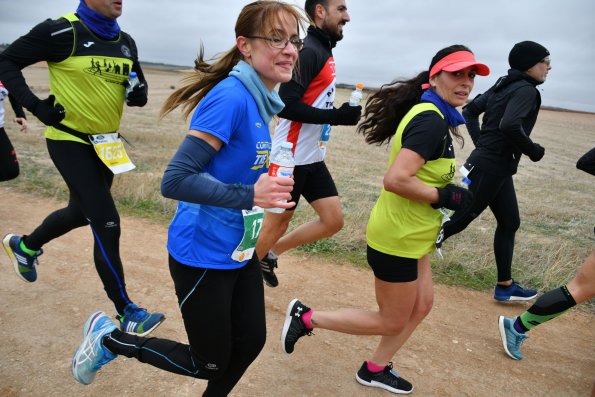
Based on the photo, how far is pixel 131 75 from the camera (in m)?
3.55

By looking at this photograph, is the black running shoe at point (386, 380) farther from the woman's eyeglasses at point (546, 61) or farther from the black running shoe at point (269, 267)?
the woman's eyeglasses at point (546, 61)

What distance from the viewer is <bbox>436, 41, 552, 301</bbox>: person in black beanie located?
13.6 ft

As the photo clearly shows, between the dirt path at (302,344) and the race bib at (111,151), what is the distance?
122cm

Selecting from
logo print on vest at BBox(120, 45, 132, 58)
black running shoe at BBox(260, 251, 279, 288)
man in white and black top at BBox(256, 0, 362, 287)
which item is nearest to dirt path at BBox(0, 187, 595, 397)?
black running shoe at BBox(260, 251, 279, 288)

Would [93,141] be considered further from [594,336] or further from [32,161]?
[32,161]

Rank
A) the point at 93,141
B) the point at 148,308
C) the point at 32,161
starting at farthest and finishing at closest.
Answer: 1. the point at 32,161
2. the point at 148,308
3. the point at 93,141

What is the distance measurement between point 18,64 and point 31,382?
6.67 feet

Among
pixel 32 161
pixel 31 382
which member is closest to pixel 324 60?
pixel 31 382

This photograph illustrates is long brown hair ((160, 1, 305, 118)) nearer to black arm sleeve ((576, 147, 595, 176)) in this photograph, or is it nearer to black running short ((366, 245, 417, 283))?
black running short ((366, 245, 417, 283))

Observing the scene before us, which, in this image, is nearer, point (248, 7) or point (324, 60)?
point (248, 7)

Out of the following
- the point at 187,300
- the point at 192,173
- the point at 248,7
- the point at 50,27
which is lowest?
the point at 187,300

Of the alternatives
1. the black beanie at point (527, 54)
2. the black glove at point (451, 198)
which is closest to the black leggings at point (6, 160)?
the black glove at point (451, 198)

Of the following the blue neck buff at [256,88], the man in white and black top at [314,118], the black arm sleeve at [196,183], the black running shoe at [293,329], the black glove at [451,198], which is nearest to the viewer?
the black arm sleeve at [196,183]

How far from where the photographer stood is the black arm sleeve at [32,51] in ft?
10.4
